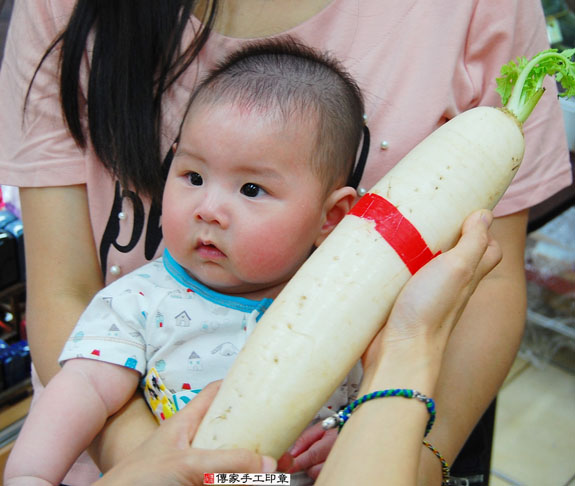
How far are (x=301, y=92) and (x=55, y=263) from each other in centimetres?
55

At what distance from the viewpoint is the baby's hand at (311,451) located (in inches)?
39.5

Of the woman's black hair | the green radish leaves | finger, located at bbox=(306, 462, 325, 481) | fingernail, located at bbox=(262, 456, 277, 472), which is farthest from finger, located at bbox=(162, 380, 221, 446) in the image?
the green radish leaves

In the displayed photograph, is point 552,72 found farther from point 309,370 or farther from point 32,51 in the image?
point 32,51

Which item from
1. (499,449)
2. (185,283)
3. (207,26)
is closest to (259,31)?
(207,26)

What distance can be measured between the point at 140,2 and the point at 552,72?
27.0 inches

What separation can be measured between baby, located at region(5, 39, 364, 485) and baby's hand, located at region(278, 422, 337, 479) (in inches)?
2.2

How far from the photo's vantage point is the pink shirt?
1162mm

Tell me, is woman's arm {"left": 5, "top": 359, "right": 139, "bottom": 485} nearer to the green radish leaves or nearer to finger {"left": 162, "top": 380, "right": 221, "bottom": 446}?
finger {"left": 162, "top": 380, "right": 221, "bottom": 446}

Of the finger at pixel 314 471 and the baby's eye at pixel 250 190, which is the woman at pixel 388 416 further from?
the baby's eye at pixel 250 190

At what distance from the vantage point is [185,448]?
0.86 metres

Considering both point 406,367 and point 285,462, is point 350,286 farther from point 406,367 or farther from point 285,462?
point 285,462

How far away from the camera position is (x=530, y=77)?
104 centimetres

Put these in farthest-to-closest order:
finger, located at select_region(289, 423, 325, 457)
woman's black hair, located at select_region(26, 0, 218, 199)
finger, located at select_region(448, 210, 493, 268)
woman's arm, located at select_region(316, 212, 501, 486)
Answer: woman's black hair, located at select_region(26, 0, 218, 199) < finger, located at select_region(289, 423, 325, 457) < finger, located at select_region(448, 210, 493, 268) < woman's arm, located at select_region(316, 212, 501, 486)

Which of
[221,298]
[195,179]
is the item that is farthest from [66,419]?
[195,179]
